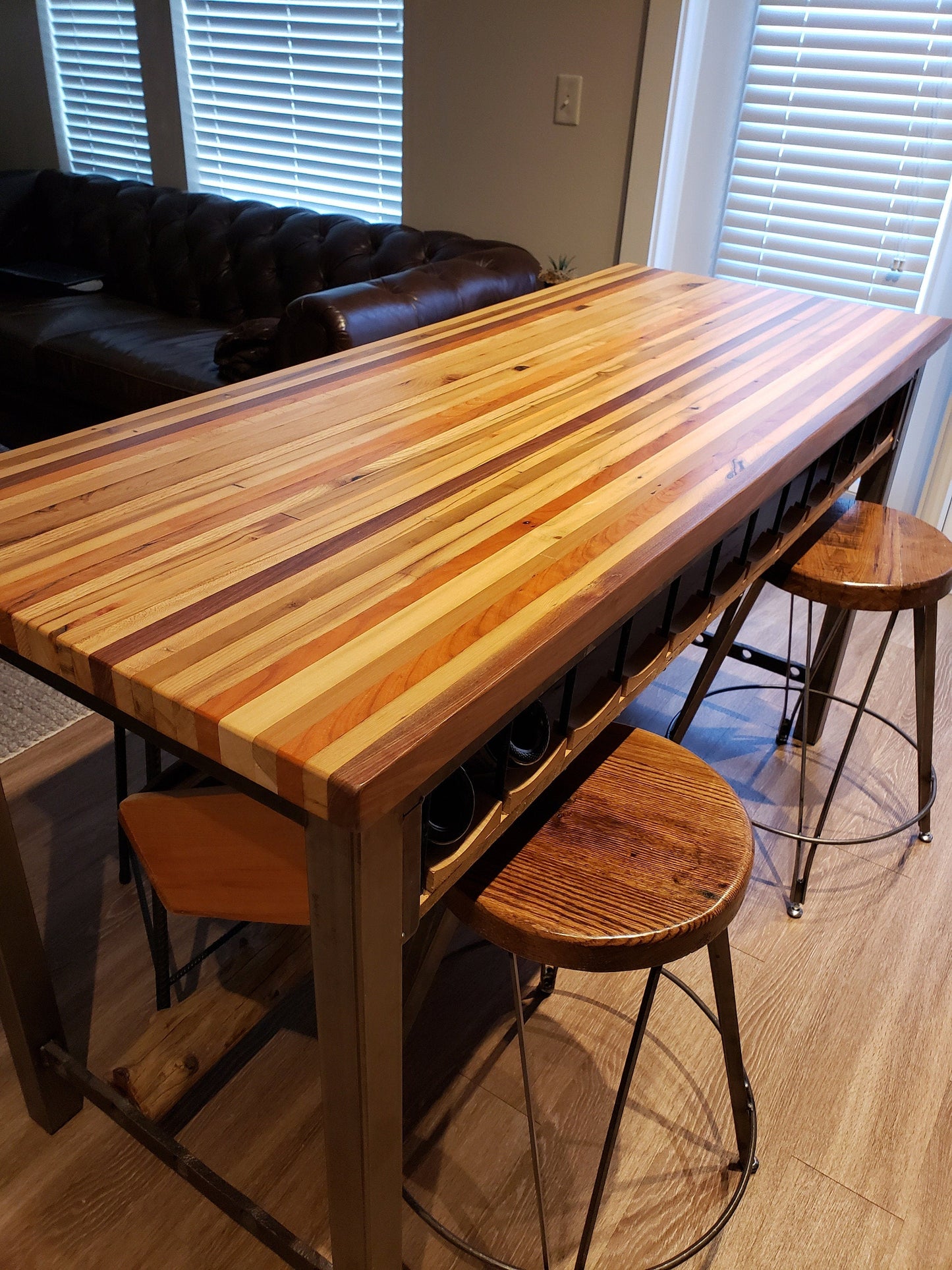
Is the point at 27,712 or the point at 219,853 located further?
the point at 27,712

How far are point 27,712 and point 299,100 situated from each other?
9.39 ft

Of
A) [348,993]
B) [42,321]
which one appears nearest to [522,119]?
[42,321]

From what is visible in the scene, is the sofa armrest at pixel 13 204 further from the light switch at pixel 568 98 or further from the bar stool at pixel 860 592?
the bar stool at pixel 860 592

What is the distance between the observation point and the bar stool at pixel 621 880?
0.91 metres

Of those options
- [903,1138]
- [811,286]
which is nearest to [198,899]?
[903,1138]

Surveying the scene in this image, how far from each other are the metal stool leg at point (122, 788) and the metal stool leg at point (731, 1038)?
33.6 inches

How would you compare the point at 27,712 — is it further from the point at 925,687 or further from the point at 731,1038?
the point at 925,687

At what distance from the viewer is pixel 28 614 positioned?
0.76 metres

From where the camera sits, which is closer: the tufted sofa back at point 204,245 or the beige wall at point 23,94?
the tufted sofa back at point 204,245

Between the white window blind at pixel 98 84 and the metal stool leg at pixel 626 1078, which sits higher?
the white window blind at pixel 98 84

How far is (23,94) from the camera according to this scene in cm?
465

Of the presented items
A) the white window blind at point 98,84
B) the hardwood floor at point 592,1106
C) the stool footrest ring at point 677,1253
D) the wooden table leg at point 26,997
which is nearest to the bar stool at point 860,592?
the hardwood floor at point 592,1106

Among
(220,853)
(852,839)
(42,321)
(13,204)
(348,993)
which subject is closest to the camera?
(348,993)

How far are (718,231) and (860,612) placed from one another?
54.2 inches
